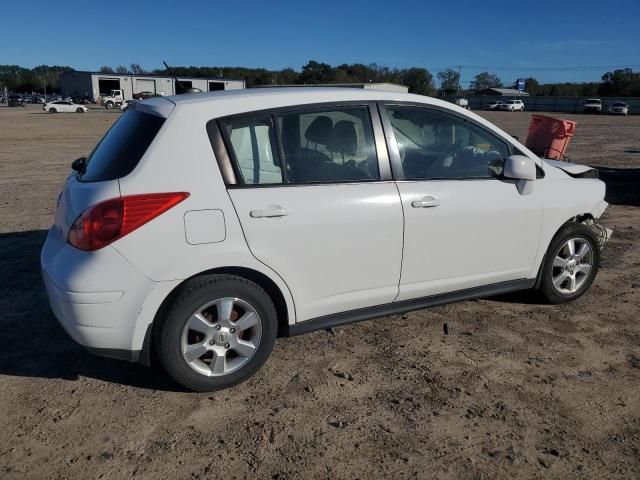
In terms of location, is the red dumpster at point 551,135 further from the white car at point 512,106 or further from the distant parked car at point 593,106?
the white car at point 512,106

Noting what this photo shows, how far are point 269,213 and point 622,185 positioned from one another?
981 centimetres

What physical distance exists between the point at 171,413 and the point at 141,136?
63.1 inches

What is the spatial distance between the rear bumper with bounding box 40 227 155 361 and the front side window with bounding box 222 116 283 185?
856mm

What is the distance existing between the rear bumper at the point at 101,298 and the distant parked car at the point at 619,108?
226ft

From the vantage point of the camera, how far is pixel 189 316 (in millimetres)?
3084

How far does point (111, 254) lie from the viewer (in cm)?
289

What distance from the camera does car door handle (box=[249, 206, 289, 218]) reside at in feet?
10.3

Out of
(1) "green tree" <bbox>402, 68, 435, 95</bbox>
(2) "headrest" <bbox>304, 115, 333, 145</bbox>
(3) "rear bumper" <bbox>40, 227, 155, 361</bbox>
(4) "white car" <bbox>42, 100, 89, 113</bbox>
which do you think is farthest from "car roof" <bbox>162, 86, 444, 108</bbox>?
(1) "green tree" <bbox>402, 68, 435, 95</bbox>

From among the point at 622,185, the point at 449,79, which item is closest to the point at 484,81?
the point at 449,79

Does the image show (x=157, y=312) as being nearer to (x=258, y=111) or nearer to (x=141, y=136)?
(x=141, y=136)

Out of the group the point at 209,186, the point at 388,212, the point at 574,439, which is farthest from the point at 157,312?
the point at 574,439

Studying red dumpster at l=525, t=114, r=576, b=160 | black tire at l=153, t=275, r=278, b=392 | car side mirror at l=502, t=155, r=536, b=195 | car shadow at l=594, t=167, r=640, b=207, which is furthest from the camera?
car shadow at l=594, t=167, r=640, b=207

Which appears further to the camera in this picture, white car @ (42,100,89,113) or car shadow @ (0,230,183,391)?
white car @ (42,100,89,113)

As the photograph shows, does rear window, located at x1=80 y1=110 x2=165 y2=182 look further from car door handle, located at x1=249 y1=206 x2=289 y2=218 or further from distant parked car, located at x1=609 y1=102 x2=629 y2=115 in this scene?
distant parked car, located at x1=609 y1=102 x2=629 y2=115
